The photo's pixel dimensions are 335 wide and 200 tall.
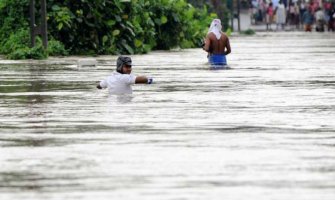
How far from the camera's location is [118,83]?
20.7 meters

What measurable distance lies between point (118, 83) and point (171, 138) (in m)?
6.56

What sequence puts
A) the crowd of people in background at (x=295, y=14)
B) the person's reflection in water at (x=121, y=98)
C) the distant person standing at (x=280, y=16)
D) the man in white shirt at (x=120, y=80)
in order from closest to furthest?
1. the person's reflection in water at (x=121, y=98)
2. the man in white shirt at (x=120, y=80)
3. the crowd of people in background at (x=295, y=14)
4. the distant person standing at (x=280, y=16)

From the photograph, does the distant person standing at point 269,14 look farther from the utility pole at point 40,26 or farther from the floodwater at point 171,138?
the floodwater at point 171,138

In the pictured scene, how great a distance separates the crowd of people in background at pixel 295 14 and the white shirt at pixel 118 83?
4845cm

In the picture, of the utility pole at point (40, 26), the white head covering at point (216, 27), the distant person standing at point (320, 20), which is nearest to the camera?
the white head covering at point (216, 27)

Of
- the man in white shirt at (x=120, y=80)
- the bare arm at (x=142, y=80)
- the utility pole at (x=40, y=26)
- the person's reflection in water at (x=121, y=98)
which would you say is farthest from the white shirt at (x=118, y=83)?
the utility pole at (x=40, y=26)

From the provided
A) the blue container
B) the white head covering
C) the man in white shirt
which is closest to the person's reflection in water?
the man in white shirt

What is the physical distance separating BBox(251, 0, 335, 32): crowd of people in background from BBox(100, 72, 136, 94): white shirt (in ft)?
159

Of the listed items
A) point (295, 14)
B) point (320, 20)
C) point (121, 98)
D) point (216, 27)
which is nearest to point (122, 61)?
point (121, 98)

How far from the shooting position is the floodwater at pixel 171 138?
34.6ft

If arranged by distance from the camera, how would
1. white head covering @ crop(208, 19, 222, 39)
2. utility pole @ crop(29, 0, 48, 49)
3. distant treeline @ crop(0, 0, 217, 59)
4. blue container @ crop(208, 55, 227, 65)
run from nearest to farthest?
blue container @ crop(208, 55, 227, 65), white head covering @ crop(208, 19, 222, 39), utility pole @ crop(29, 0, 48, 49), distant treeline @ crop(0, 0, 217, 59)

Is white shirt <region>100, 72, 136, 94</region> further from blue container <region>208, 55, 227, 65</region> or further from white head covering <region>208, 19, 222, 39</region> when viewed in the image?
white head covering <region>208, 19, 222, 39</region>

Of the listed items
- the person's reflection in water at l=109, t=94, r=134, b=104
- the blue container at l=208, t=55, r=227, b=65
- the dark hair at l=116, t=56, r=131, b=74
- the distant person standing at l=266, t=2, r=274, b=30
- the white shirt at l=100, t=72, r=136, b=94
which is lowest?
the distant person standing at l=266, t=2, r=274, b=30

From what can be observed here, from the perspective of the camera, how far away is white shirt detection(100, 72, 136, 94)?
20594 millimetres
